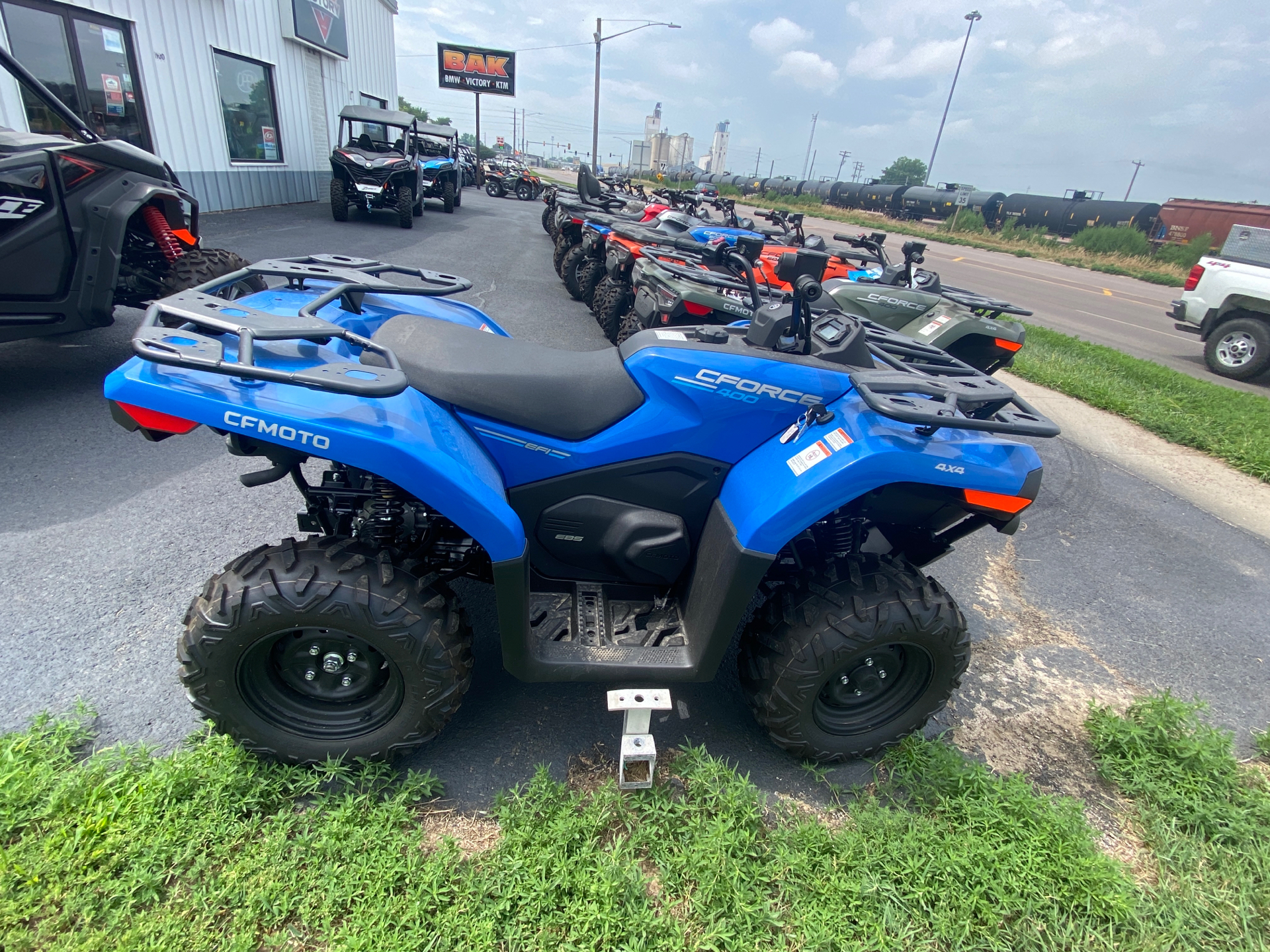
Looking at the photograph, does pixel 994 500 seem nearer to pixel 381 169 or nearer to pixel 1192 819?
pixel 1192 819

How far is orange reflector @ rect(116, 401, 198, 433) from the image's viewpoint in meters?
1.64

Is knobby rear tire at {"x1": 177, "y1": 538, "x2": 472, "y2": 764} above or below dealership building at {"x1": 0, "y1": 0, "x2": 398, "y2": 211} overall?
below

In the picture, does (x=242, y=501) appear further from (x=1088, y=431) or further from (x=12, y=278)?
(x=1088, y=431)

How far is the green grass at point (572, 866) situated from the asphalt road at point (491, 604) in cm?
21

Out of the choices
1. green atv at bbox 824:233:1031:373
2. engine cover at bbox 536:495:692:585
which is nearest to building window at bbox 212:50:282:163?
green atv at bbox 824:233:1031:373

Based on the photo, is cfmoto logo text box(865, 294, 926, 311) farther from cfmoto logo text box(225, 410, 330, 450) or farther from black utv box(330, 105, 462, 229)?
black utv box(330, 105, 462, 229)

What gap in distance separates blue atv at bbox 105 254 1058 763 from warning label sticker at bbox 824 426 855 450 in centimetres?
1

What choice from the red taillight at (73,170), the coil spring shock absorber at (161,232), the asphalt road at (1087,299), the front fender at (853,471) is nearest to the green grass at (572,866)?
the front fender at (853,471)

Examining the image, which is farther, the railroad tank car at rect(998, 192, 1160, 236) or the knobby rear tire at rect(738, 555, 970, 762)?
the railroad tank car at rect(998, 192, 1160, 236)

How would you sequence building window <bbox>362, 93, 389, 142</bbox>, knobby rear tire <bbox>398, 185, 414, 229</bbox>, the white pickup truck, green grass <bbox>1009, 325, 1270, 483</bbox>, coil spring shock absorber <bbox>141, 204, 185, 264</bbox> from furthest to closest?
building window <bbox>362, 93, 389, 142</bbox>
knobby rear tire <bbox>398, 185, 414, 229</bbox>
the white pickup truck
green grass <bbox>1009, 325, 1270, 483</bbox>
coil spring shock absorber <bbox>141, 204, 185, 264</bbox>

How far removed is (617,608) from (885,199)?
130 ft

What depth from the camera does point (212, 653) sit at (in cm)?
179

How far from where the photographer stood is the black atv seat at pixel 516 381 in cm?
197

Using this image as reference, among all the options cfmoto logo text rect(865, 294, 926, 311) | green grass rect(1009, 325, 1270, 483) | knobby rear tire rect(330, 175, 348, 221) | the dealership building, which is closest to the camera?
green grass rect(1009, 325, 1270, 483)
